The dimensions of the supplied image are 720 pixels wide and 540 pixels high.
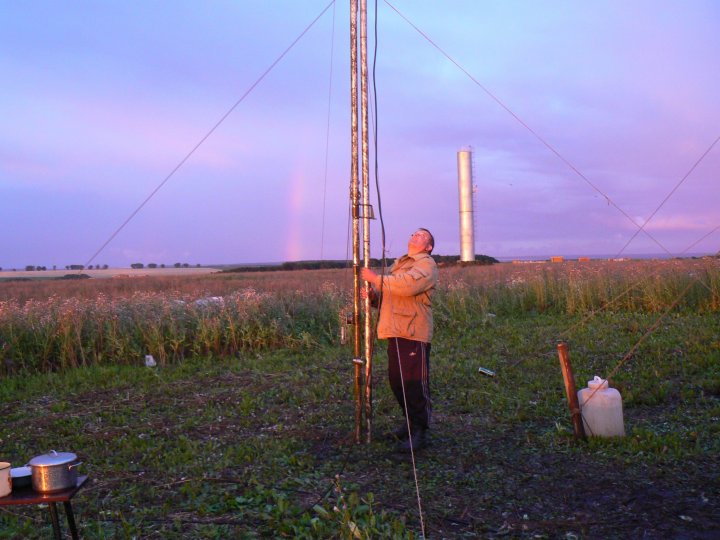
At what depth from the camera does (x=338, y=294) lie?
13.7 meters

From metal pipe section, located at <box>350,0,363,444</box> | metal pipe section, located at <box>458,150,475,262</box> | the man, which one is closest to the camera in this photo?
the man

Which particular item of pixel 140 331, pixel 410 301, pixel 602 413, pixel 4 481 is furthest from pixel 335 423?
pixel 140 331

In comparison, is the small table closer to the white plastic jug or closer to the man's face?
the man's face

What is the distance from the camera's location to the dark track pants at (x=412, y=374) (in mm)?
5551

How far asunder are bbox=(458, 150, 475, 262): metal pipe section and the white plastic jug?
27.0m

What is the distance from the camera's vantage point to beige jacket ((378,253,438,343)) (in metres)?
5.36

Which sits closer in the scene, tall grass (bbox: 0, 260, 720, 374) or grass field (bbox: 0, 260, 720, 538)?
grass field (bbox: 0, 260, 720, 538)

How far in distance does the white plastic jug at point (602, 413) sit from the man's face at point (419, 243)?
188 centimetres

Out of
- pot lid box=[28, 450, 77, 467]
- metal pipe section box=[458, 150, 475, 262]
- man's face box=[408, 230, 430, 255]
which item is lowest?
pot lid box=[28, 450, 77, 467]

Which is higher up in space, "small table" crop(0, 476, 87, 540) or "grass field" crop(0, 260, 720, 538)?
"small table" crop(0, 476, 87, 540)

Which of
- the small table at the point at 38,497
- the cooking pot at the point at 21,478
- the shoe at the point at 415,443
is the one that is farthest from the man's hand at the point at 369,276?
the cooking pot at the point at 21,478

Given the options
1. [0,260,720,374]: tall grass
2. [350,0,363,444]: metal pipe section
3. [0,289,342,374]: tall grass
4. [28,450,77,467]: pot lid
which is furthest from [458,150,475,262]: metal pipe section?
[28,450,77,467]: pot lid

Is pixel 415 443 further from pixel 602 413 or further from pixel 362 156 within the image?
pixel 362 156

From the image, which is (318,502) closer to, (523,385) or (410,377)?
(410,377)
